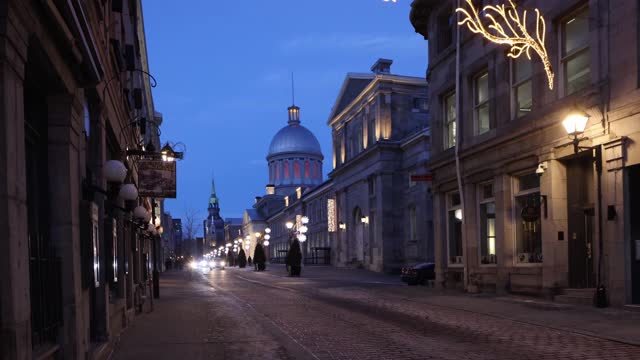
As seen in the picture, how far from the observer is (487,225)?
24.6 m

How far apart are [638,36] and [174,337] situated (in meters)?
12.6

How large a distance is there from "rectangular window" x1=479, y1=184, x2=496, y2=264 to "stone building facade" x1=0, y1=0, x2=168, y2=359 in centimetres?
1562

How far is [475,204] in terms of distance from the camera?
25109 mm

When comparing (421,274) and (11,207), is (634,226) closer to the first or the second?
(11,207)

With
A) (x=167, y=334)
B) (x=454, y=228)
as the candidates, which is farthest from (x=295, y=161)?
(x=167, y=334)

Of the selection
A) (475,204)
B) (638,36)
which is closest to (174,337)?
(638,36)

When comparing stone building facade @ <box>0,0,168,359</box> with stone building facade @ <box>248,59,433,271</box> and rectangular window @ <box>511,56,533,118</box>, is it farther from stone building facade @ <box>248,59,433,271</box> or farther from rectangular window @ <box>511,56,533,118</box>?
stone building facade @ <box>248,59,433,271</box>

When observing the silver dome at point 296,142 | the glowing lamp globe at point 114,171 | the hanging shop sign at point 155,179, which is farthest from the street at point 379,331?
the silver dome at point 296,142

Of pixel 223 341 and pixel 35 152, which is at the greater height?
pixel 35 152

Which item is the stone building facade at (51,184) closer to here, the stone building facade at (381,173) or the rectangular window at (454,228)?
the rectangular window at (454,228)

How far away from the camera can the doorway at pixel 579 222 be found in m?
19.2

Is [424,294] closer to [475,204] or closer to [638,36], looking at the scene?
Answer: [475,204]

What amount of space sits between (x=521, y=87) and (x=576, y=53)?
3.42 meters

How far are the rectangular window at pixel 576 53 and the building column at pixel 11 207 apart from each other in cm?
1578
